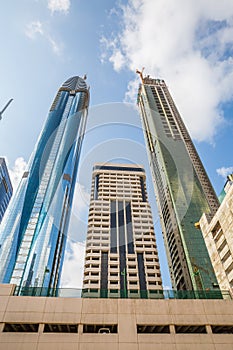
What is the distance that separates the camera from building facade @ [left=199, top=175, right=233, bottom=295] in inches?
1325

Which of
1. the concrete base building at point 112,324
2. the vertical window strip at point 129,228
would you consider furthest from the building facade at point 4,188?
the concrete base building at point 112,324

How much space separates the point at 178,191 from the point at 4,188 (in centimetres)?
7366

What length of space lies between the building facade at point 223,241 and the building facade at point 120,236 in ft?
96.7

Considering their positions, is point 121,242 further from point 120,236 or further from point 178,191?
point 178,191

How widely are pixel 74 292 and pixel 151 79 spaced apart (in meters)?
150

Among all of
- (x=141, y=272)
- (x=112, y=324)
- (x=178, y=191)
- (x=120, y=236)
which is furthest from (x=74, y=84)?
(x=112, y=324)

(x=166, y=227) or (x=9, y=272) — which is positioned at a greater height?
(x=166, y=227)

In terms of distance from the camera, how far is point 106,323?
57.4 ft

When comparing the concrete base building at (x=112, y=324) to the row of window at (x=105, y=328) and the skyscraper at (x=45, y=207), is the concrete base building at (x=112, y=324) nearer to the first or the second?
the row of window at (x=105, y=328)

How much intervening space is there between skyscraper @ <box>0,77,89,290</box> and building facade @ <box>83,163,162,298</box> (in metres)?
18.2

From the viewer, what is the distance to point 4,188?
102 metres

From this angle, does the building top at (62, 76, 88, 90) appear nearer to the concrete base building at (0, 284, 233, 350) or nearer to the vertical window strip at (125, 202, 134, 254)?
the vertical window strip at (125, 202, 134, 254)

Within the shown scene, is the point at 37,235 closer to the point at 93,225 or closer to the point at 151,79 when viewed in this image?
the point at 93,225

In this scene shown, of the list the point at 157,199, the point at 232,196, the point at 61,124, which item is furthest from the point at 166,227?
the point at 61,124
